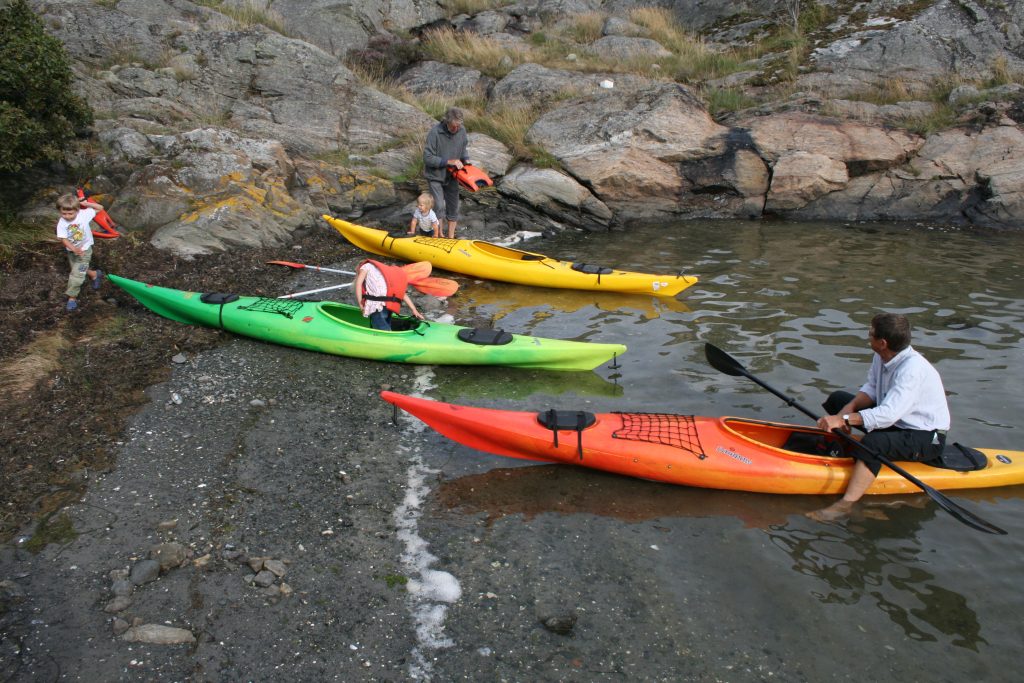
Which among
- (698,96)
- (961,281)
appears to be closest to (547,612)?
(961,281)

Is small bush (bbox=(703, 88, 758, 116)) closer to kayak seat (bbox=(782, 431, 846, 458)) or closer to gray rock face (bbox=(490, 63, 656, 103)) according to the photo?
gray rock face (bbox=(490, 63, 656, 103))

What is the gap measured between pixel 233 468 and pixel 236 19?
1443 centimetres

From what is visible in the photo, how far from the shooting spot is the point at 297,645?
3.32 metres

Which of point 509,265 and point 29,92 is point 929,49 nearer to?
point 509,265

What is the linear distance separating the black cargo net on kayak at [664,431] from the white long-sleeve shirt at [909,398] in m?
1.15

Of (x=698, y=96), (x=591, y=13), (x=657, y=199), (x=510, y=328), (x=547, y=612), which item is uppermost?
(x=591, y=13)

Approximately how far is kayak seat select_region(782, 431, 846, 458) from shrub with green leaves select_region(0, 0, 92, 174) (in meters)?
9.41

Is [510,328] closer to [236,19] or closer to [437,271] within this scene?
[437,271]

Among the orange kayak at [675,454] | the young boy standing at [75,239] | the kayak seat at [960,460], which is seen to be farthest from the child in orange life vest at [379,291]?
the kayak seat at [960,460]

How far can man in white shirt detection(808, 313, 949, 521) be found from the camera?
4.36 meters

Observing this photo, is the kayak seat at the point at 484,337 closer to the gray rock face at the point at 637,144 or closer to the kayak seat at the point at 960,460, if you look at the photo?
the kayak seat at the point at 960,460

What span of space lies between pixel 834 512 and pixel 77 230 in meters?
7.75

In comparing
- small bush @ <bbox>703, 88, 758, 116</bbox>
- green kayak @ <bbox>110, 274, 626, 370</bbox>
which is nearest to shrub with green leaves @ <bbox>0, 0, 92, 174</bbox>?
green kayak @ <bbox>110, 274, 626, 370</bbox>

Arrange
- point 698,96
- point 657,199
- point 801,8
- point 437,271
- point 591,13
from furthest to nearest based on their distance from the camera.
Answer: point 591,13 → point 801,8 → point 698,96 → point 657,199 → point 437,271
